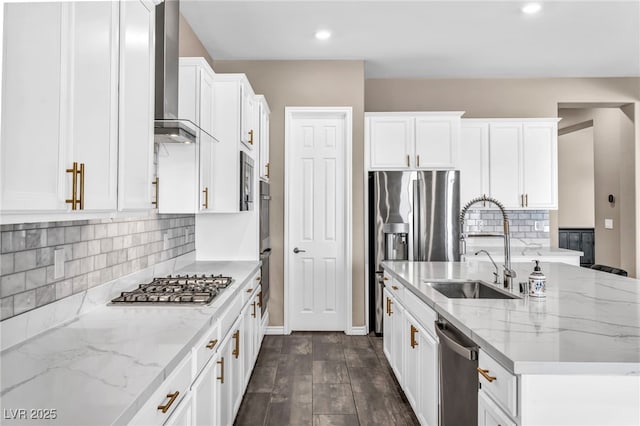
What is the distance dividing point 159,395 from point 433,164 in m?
3.78

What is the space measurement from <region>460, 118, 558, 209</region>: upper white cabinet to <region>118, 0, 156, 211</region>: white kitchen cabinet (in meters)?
3.72

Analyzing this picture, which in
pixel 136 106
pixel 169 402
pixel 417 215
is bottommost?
pixel 169 402

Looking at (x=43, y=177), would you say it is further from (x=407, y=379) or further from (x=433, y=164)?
(x=433, y=164)

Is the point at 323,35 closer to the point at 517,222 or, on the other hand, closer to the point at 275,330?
the point at 275,330

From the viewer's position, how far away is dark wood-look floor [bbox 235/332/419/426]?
Result: 259 centimetres

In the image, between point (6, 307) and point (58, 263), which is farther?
point (58, 263)

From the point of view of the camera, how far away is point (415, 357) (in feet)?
7.75

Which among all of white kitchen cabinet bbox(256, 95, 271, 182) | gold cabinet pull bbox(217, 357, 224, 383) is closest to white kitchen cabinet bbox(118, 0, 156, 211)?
gold cabinet pull bbox(217, 357, 224, 383)

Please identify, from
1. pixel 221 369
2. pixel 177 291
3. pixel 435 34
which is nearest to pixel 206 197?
pixel 177 291

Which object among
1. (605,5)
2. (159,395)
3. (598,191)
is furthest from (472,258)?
(159,395)

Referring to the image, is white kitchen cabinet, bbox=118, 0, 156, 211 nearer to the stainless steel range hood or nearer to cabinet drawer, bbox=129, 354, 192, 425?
the stainless steel range hood

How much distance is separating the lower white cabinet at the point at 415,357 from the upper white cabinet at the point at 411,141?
1.75 metres

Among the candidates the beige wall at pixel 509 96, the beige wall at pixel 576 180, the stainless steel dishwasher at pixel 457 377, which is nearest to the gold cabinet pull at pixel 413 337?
the stainless steel dishwasher at pixel 457 377

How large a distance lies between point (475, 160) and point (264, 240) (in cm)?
259
